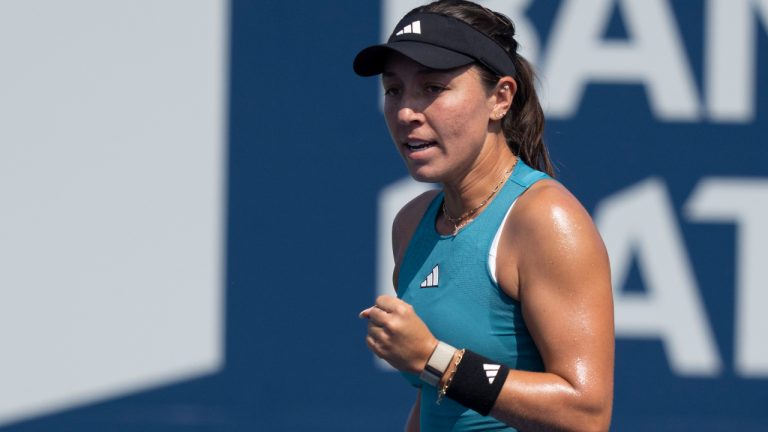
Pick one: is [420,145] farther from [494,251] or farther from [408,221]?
[408,221]

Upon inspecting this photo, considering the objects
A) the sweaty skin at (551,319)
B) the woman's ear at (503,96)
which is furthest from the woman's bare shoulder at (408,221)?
the sweaty skin at (551,319)

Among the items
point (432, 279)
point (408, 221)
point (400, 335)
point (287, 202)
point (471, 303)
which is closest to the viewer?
point (400, 335)

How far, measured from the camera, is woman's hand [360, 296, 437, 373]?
171 cm

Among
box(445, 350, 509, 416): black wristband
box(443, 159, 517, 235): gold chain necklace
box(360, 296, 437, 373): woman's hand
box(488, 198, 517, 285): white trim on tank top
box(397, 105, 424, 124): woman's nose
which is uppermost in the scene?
box(397, 105, 424, 124): woman's nose

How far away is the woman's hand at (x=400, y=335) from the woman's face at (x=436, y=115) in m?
0.29

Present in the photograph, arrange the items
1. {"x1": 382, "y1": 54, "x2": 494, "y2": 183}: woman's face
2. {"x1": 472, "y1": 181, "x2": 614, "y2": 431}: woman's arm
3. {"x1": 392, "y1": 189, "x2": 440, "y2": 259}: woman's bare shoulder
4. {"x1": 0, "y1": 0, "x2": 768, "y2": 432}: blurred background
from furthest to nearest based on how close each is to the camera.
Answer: {"x1": 0, "y1": 0, "x2": 768, "y2": 432}: blurred background
{"x1": 392, "y1": 189, "x2": 440, "y2": 259}: woman's bare shoulder
{"x1": 382, "y1": 54, "x2": 494, "y2": 183}: woman's face
{"x1": 472, "y1": 181, "x2": 614, "y2": 431}: woman's arm

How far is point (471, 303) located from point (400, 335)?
0.16 meters

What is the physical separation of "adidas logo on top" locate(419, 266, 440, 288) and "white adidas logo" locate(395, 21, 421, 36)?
39 centimetres

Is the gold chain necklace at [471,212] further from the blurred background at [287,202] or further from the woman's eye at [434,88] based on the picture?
the blurred background at [287,202]

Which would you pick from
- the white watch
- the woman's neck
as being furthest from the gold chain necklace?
the white watch

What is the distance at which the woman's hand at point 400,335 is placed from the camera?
171 centimetres

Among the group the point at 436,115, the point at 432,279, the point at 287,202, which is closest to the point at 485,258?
the point at 432,279

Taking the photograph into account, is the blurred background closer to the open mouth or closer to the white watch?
the open mouth

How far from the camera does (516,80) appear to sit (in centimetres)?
201
